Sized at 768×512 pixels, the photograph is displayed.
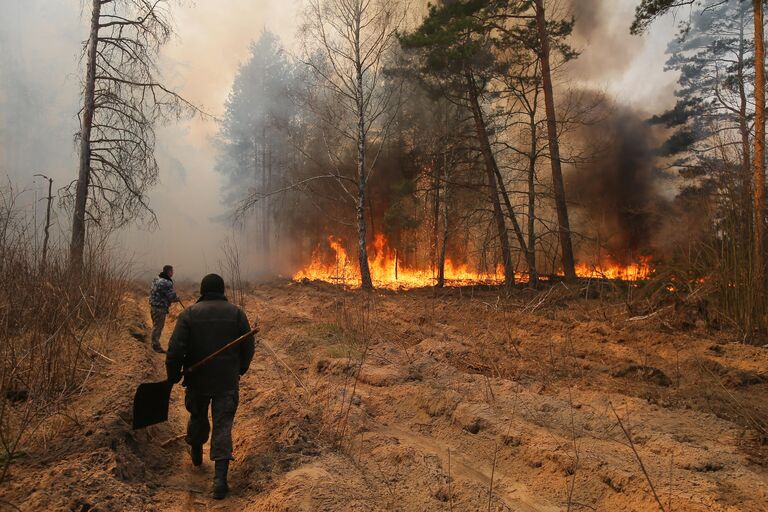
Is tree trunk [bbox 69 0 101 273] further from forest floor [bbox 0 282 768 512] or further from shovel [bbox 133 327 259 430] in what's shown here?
shovel [bbox 133 327 259 430]

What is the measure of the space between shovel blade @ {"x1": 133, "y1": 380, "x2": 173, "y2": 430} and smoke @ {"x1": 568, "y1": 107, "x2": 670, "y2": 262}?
2024 centimetres

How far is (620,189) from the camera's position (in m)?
22.4

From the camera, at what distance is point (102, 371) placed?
6.96 metres

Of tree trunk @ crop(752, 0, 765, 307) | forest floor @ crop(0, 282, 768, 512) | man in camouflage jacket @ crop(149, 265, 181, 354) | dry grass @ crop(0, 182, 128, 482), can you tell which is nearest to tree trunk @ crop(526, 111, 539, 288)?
forest floor @ crop(0, 282, 768, 512)

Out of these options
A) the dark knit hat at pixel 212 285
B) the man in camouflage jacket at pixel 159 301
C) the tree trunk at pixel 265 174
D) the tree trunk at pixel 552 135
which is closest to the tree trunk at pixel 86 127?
the man in camouflage jacket at pixel 159 301

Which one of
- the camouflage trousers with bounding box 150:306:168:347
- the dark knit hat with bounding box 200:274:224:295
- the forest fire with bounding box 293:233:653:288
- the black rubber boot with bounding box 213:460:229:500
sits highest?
the forest fire with bounding box 293:233:653:288

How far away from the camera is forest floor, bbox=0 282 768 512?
13.3 ft

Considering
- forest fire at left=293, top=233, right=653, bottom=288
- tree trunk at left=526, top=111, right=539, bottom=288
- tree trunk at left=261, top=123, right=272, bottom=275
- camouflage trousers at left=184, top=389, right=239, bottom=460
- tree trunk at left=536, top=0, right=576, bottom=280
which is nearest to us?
camouflage trousers at left=184, top=389, right=239, bottom=460

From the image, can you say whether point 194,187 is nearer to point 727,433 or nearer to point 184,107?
point 184,107

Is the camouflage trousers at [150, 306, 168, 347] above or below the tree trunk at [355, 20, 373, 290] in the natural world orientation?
below

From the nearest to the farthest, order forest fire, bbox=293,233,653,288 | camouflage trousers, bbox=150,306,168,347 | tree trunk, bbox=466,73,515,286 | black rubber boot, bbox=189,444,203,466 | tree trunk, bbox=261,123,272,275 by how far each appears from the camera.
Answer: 1. black rubber boot, bbox=189,444,203,466
2. camouflage trousers, bbox=150,306,168,347
3. tree trunk, bbox=466,73,515,286
4. forest fire, bbox=293,233,653,288
5. tree trunk, bbox=261,123,272,275

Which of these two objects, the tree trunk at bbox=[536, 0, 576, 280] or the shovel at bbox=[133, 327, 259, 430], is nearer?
the shovel at bbox=[133, 327, 259, 430]

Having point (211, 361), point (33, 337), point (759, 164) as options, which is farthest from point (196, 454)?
point (759, 164)

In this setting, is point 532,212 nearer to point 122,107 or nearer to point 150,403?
point 122,107
